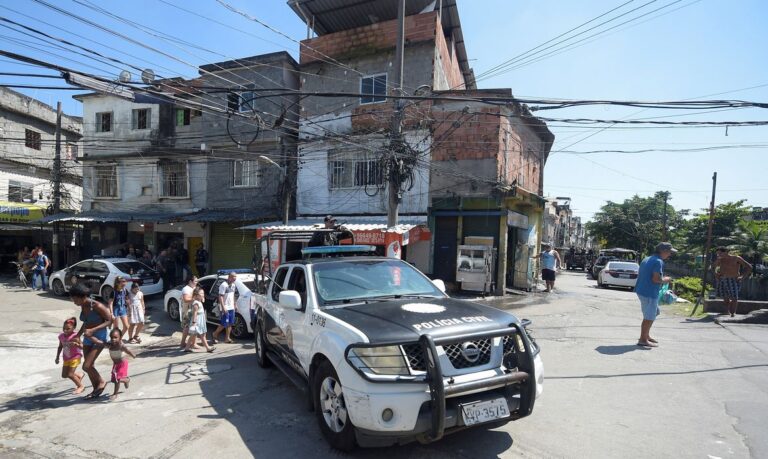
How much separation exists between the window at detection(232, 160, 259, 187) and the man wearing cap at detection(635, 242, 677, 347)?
49.5 ft

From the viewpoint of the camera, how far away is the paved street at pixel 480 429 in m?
3.70

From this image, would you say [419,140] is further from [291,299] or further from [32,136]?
[32,136]

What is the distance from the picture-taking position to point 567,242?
6994 centimetres

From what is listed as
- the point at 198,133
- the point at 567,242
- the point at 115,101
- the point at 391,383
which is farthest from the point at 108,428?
the point at 567,242

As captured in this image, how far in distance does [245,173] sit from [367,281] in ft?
49.2

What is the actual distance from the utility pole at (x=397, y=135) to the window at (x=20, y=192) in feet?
82.1

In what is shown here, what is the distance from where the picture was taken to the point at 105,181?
20875 mm

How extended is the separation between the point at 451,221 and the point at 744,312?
8.51 meters

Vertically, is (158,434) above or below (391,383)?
below

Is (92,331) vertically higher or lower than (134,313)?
higher

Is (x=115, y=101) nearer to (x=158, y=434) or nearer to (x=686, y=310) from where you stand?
(x=158, y=434)

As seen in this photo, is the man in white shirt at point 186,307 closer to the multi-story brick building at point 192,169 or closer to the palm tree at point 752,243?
the multi-story brick building at point 192,169

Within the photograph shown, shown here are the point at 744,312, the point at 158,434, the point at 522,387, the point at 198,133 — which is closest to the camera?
the point at 522,387

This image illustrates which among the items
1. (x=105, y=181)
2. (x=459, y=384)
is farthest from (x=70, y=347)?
(x=105, y=181)
